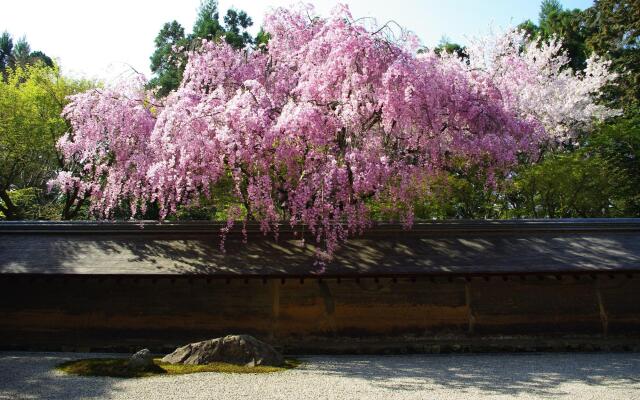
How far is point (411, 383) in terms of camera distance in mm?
7992

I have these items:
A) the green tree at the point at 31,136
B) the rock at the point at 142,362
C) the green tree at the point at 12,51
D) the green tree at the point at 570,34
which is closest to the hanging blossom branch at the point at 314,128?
the rock at the point at 142,362

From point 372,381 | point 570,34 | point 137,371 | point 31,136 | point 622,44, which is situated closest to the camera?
point 372,381

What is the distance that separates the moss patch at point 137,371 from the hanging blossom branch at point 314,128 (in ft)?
9.46

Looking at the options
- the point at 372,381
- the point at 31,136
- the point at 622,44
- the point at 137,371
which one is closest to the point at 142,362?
the point at 137,371

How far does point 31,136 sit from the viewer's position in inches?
838

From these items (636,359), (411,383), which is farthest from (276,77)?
(636,359)

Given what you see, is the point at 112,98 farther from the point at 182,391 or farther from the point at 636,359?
the point at 636,359

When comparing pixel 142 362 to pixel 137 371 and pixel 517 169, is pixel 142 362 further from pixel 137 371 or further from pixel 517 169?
pixel 517 169

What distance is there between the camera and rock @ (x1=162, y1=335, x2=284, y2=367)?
9055 mm

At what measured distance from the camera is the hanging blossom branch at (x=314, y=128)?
10.7 metres

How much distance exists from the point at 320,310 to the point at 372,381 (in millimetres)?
2845

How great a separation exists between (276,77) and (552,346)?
8.27 meters

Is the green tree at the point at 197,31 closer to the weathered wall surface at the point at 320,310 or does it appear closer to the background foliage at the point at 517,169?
the background foliage at the point at 517,169

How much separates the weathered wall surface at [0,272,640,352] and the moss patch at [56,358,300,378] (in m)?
1.67
